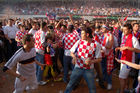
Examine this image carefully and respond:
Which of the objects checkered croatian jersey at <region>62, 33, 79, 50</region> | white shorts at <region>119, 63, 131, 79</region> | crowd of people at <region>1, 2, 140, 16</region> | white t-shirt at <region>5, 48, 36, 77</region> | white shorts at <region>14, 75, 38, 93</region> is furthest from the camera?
crowd of people at <region>1, 2, 140, 16</region>

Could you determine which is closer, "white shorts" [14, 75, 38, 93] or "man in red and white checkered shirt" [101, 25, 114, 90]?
"white shorts" [14, 75, 38, 93]

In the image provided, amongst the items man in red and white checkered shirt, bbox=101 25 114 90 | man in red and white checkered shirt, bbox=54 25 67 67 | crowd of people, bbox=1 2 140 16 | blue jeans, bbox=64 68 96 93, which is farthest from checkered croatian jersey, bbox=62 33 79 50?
crowd of people, bbox=1 2 140 16

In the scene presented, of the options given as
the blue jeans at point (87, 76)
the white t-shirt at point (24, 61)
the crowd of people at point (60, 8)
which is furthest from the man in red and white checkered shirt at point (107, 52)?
the crowd of people at point (60, 8)

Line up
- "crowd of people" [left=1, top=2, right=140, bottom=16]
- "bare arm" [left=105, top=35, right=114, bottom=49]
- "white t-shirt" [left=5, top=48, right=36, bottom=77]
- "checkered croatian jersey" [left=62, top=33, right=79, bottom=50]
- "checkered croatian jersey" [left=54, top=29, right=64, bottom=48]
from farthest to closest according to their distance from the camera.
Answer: "crowd of people" [left=1, top=2, right=140, bottom=16], "checkered croatian jersey" [left=54, top=29, right=64, bottom=48], "checkered croatian jersey" [left=62, top=33, right=79, bottom=50], "bare arm" [left=105, top=35, right=114, bottom=49], "white t-shirt" [left=5, top=48, right=36, bottom=77]

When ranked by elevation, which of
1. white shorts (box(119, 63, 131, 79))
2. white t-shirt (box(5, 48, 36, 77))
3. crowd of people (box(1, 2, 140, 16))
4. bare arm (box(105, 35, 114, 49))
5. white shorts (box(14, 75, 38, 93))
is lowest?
white shorts (box(14, 75, 38, 93))

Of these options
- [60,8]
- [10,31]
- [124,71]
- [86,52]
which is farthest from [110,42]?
[60,8]

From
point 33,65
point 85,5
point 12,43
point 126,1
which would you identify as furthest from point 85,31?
point 126,1

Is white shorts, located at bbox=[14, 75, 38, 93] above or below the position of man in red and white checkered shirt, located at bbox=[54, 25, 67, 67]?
below

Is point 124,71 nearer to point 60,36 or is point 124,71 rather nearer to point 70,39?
point 70,39

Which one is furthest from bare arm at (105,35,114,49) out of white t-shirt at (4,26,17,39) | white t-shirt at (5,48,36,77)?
white t-shirt at (4,26,17,39)

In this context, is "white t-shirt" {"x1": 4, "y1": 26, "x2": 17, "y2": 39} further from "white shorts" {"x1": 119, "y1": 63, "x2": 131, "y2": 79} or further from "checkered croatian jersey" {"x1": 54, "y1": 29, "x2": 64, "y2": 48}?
"white shorts" {"x1": 119, "y1": 63, "x2": 131, "y2": 79}

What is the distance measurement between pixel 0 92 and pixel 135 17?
22490 millimetres

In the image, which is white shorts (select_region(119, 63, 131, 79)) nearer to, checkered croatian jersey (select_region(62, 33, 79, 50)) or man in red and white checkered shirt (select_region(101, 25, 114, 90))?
man in red and white checkered shirt (select_region(101, 25, 114, 90))

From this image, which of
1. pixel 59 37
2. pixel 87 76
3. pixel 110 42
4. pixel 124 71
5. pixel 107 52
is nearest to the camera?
pixel 87 76
